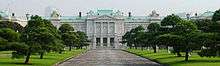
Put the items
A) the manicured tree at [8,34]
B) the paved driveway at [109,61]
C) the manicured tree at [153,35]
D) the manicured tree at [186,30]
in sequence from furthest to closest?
1. the manicured tree at [153,35]
2. the manicured tree at [186,30]
3. the paved driveway at [109,61]
4. the manicured tree at [8,34]

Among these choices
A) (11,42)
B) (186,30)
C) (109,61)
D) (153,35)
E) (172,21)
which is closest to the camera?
(11,42)

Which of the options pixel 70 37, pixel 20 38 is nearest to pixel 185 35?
pixel 20 38

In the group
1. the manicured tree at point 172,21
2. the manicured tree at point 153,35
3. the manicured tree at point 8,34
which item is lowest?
the manicured tree at point 153,35

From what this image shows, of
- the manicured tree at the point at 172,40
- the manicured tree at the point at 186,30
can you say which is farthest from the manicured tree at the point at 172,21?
the manicured tree at the point at 172,40

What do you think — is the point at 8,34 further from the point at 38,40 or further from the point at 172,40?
the point at 172,40

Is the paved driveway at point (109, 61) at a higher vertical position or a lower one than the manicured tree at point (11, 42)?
lower

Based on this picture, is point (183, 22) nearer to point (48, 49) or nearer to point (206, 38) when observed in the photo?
point (206, 38)

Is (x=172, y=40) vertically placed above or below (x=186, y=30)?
below

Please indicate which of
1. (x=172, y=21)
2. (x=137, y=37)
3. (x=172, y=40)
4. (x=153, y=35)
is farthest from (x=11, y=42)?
(x=137, y=37)

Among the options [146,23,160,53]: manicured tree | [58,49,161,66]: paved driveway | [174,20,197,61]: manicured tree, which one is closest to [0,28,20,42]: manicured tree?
[58,49,161,66]: paved driveway

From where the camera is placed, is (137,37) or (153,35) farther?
(137,37)

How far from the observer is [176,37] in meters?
52.6

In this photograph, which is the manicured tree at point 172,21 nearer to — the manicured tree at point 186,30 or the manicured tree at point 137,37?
the manicured tree at point 186,30

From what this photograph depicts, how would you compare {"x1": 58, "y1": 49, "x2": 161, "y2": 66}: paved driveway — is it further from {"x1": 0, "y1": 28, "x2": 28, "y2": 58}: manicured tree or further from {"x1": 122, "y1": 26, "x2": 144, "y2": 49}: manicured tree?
{"x1": 122, "y1": 26, "x2": 144, "y2": 49}: manicured tree
